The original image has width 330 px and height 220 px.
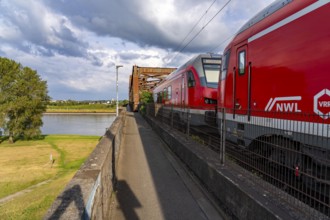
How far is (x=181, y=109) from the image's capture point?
39.9 feet

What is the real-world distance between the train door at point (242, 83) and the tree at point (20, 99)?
5374 centimetres

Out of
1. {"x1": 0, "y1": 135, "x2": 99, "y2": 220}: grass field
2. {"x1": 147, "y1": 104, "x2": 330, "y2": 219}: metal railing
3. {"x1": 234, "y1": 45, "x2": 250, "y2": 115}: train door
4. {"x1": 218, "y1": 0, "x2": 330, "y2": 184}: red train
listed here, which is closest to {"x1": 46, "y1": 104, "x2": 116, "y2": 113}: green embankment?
{"x1": 0, "y1": 135, "x2": 99, "y2": 220}: grass field

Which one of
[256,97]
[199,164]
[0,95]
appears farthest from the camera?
[0,95]

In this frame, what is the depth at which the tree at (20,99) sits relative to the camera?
54.0m

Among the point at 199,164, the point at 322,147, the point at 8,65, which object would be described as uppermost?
the point at 8,65

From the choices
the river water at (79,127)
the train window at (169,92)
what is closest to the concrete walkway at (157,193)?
the train window at (169,92)

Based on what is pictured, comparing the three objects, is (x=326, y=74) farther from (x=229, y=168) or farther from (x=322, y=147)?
(x=229, y=168)

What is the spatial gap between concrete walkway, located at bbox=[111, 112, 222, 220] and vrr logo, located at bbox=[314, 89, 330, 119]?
240 centimetres

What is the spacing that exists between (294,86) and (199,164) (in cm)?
292

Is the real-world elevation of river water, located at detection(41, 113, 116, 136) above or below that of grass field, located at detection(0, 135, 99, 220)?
below

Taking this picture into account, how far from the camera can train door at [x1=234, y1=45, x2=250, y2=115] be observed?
7074 millimetres

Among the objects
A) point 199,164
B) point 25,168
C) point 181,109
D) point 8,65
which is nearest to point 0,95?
point 8,65

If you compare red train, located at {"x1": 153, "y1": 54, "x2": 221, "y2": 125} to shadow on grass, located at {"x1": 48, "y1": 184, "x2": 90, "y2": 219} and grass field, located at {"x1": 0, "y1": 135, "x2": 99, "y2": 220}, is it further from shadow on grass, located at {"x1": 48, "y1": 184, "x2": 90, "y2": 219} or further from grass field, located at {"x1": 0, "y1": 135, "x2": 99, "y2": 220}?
shadow on grass, located at {"x1": 48, "y1": 184, "x2": 90, "y2": 219}

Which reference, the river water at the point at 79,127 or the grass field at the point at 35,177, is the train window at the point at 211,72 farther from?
the river water at the point at 79,127
